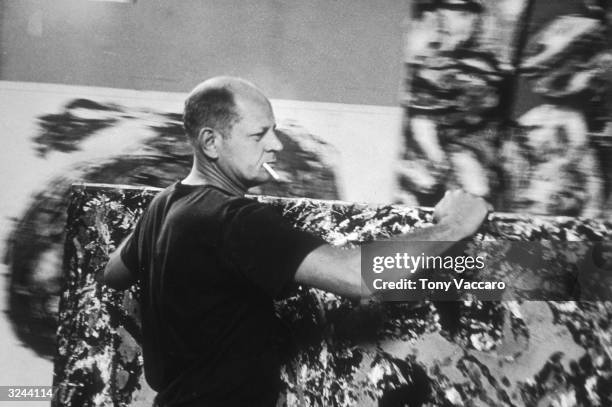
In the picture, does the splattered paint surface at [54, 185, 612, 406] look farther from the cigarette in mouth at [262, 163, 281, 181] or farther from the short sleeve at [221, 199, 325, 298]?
the short sleeve at [221, 199, 325, 298]

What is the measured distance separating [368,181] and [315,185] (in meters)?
0.16

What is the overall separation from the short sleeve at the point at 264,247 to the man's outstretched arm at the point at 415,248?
0.11 ft

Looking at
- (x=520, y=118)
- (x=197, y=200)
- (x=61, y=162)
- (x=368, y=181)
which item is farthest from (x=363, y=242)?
(x=61, y=162)

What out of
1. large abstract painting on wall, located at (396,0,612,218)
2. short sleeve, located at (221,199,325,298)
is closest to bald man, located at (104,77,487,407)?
short sleeve, located at (221,199,325,298)

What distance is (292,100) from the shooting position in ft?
5.00

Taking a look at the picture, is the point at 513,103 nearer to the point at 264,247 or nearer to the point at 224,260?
the point at 264,247

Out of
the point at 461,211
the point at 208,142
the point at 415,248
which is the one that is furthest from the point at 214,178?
the point at 461,211

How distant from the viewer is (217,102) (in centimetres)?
149

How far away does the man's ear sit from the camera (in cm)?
147

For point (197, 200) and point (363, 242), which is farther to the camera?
point (363, 242)

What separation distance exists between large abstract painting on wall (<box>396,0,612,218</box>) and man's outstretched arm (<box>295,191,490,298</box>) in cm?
5

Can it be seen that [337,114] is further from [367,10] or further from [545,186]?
[545,186]

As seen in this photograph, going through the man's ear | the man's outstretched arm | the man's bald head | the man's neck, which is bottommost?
the man's outstretched arm

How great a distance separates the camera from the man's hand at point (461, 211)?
1475 millimetres
